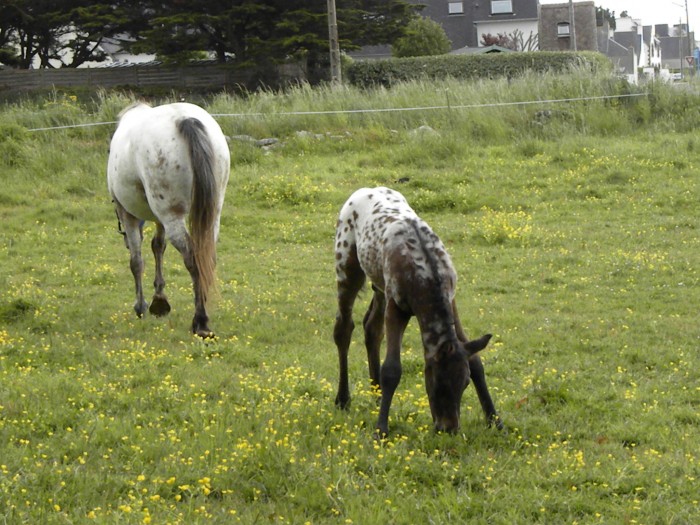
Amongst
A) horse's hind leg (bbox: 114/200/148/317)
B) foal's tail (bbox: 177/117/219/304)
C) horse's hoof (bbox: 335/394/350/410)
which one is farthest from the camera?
horse's hind leg (bbox: 114/200/148/317)

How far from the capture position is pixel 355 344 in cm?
828

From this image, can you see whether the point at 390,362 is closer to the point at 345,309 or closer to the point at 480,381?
the point at 480,381

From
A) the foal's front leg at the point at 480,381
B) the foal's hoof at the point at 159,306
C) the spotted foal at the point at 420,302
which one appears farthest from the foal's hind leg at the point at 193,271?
the foal's front leg at the point at 480,381

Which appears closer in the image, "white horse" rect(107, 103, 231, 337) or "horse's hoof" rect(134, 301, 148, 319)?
"white horse" rect(107, 103, 231, 337)

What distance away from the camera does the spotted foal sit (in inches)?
213

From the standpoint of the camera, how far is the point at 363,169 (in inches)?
672

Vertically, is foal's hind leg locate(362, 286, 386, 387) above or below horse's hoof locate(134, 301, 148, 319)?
above

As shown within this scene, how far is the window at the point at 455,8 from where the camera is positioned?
64.2m

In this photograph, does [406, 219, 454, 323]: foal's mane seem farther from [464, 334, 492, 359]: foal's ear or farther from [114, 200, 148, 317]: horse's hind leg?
[114, 200, 148, 317]: horse's hind leg

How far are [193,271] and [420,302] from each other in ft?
11.9

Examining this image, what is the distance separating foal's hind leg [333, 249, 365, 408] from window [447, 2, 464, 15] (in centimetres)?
6058

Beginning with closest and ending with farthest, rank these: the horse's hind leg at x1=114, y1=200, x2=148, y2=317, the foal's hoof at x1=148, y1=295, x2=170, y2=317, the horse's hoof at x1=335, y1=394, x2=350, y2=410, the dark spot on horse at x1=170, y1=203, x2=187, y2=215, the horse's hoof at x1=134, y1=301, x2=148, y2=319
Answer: the horse's hoof at x1=335, y1=394, x2=350, y2=410, the dark spot on horse at x1=170, y1=203, x2=187, y2=215, the foal's hoof at x1=148, y1=295, x2=170, y2=317, the horse's hoof at x1=134, y1=301, x2=148, y2=319, the horse's hind leg at x1=114, y1=200, x2=148, y2=317

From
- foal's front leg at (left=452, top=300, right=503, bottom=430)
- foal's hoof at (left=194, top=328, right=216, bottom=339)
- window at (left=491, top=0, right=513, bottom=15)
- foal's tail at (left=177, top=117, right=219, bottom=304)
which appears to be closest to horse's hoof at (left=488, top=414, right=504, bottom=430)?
foal's front leg at (left=452, top=300, right=503, bottom=430)

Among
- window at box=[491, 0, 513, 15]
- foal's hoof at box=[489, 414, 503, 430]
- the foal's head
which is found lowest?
foal's hoof at box=[489, 414, 503, 430]
